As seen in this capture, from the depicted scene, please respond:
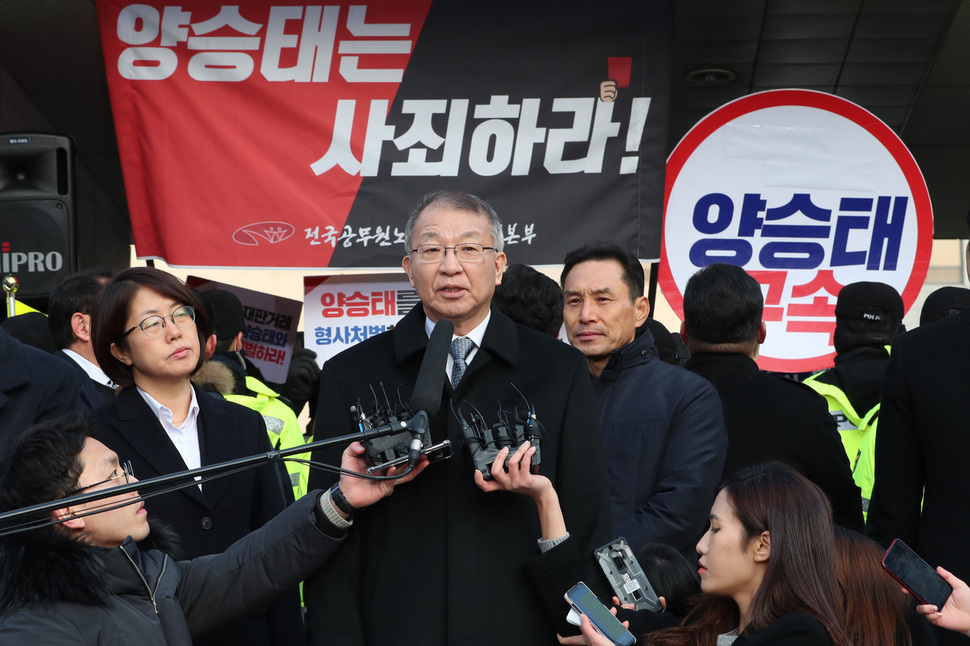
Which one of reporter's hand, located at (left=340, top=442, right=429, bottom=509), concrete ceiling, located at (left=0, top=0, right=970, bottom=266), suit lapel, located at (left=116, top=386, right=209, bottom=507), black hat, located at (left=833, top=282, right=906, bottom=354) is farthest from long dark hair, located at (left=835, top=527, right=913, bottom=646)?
concrete ceiling, located at (left=0, top=0, right=970, bottom=266)

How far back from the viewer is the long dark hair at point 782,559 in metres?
2.41

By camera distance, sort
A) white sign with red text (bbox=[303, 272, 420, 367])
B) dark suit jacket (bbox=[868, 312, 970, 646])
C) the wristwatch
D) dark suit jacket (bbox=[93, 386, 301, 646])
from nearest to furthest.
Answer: the wristwatch
dark suit jacket (bbox=[868, 312, 970, 646])
dark suit jacket (bbox=[93, 386, 301, 646])
white sign with red text (bbox=[303, 272, 420, 367])

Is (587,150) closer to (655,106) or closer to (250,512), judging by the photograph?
(655,106)

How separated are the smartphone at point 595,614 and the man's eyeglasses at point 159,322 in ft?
4.81

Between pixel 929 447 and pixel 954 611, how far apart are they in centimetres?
73

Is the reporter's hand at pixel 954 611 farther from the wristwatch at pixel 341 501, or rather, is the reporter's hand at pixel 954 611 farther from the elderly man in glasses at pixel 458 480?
the wristwatch at pixel 341 501

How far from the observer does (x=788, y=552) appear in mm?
2441

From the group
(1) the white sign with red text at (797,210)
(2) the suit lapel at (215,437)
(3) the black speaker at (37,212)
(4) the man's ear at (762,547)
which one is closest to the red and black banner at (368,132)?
(1) the white sign with red text at (797,210)

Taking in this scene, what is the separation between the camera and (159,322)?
3.11 meters

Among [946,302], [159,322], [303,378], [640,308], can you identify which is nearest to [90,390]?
[159,322]

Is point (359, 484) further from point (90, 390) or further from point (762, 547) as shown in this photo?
point (90, 390)

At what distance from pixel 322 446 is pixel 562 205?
12.6 feet

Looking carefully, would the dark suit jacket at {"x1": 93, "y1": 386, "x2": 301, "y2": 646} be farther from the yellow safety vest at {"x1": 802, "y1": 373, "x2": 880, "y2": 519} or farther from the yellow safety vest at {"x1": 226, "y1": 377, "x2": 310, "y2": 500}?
the yellow safety vest at {"x1": 802, "y1": 373, "x2": 880, "y2": 519}

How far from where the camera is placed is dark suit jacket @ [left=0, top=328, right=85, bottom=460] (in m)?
3.08
